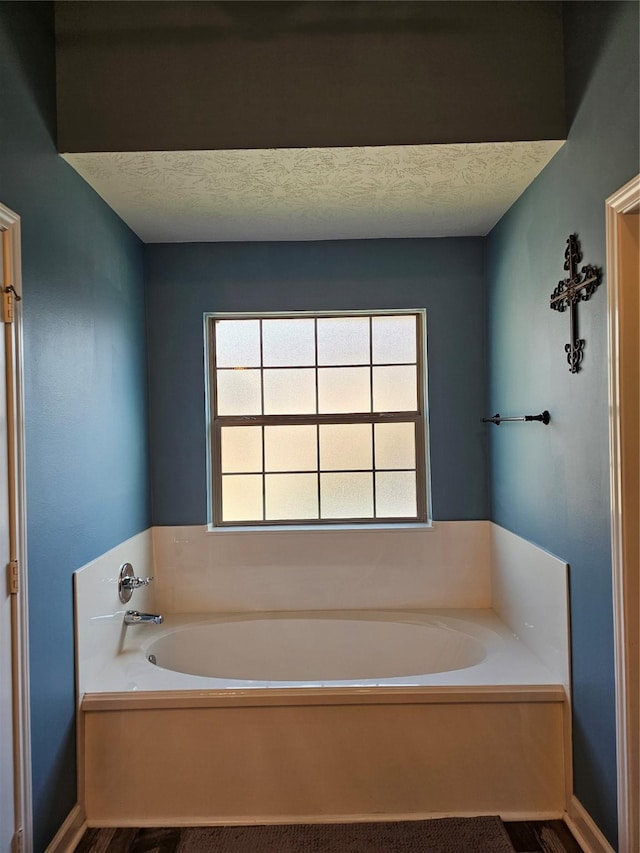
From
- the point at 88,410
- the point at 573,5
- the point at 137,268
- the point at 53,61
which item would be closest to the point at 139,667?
the point at 88,410

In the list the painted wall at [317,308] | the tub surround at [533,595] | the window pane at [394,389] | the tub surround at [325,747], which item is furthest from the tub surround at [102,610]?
the tub surround at [533,595]

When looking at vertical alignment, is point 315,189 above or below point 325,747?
above

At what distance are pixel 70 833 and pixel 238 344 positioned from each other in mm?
2261

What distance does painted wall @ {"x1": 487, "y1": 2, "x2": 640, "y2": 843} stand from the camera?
1.86 metres

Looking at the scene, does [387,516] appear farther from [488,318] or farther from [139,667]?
[139,667]

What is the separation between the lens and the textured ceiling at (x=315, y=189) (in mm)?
2271

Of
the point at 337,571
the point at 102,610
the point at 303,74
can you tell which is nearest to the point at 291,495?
the point at 337,571

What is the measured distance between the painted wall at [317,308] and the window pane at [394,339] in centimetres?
12

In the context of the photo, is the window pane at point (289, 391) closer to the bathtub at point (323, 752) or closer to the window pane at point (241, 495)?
the window pane at point (241, 495)

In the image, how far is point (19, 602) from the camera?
1852mm

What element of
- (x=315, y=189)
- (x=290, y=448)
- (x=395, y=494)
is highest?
(x=315, y=189)

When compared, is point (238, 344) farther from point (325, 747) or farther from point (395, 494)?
point (325, 747)

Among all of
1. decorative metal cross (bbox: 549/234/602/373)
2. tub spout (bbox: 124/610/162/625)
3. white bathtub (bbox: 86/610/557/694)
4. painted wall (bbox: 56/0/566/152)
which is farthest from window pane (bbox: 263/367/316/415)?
decorative metal cross (bbox: 549/234/602/373)

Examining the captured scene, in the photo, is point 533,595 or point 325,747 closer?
point 325,747
